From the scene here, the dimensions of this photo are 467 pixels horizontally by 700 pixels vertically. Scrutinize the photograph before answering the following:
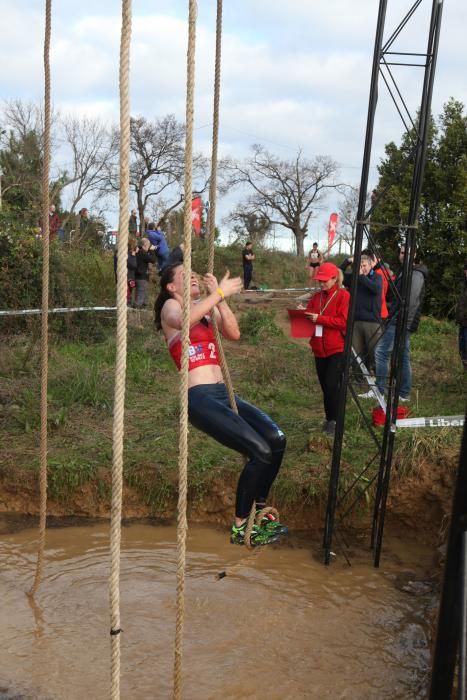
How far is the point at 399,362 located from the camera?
20.8 feet

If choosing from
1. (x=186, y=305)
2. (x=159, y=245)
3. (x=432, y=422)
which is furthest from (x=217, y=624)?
(x=159, y=245)

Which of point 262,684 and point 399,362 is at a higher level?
point 399,362

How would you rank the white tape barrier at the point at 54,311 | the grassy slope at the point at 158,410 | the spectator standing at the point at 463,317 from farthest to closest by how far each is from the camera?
the white tape barrier at the point at 54,311
the spectator standing at the point at 463,317
the grassy slope at the point at 158,410

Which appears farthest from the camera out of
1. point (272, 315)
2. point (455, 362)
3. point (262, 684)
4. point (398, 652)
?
point (272, 315)

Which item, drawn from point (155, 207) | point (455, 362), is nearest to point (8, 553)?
point (455, 362)

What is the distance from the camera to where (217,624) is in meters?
5.52

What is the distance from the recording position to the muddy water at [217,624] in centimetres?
478

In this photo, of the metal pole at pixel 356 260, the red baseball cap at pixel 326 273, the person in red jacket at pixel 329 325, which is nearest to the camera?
the metal pole at pixel 356 260

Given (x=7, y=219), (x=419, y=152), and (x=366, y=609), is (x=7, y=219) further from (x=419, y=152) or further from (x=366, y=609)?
(x=366, y=609)

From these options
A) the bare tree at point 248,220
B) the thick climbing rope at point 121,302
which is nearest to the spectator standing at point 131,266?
the thick climbing rope at point 121,302

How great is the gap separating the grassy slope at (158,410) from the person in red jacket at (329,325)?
759 millimetres

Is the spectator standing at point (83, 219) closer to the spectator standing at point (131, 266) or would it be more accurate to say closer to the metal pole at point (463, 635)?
the spectator standing at point (131, 266)

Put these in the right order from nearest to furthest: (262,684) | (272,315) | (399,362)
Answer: (262,684) < (399,362) < (272,315)

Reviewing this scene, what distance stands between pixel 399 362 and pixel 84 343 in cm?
732
